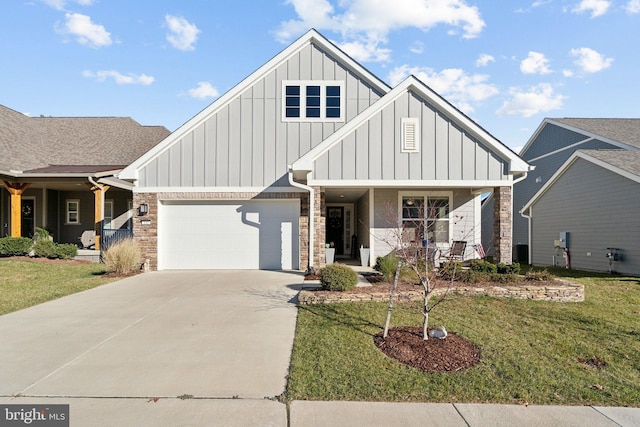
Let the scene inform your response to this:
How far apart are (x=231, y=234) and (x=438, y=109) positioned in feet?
25.2

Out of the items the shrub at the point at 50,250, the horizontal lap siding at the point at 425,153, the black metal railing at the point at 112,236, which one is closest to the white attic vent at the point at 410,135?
the horizontal lap siding at the point at 425,153

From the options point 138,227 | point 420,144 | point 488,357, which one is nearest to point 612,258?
point 420,144

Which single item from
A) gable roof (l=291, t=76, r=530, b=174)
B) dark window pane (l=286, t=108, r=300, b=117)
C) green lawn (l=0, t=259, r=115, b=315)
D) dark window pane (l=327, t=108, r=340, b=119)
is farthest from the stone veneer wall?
dark window pane (l=327, t=108, r=340, b=119)

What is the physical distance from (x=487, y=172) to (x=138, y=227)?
11076 mm

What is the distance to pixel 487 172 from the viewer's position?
10.1 meters

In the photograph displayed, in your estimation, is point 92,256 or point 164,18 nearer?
point 164,18

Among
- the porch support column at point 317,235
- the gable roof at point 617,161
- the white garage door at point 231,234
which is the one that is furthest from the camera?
the white garage door at point 231,234

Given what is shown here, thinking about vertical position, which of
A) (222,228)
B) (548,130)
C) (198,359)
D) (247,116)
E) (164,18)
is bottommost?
(198,359)

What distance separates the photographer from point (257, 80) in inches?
476

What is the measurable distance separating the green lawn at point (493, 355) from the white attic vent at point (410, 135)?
4.66m

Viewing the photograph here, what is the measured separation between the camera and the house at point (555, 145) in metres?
17.2

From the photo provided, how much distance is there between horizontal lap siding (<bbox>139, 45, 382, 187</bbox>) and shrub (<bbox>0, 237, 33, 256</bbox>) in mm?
5617

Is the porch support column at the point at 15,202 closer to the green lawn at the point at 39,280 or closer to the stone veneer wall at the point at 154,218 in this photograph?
the green lawn at the point at 39,280

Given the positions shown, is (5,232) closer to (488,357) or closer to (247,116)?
(247,116)
